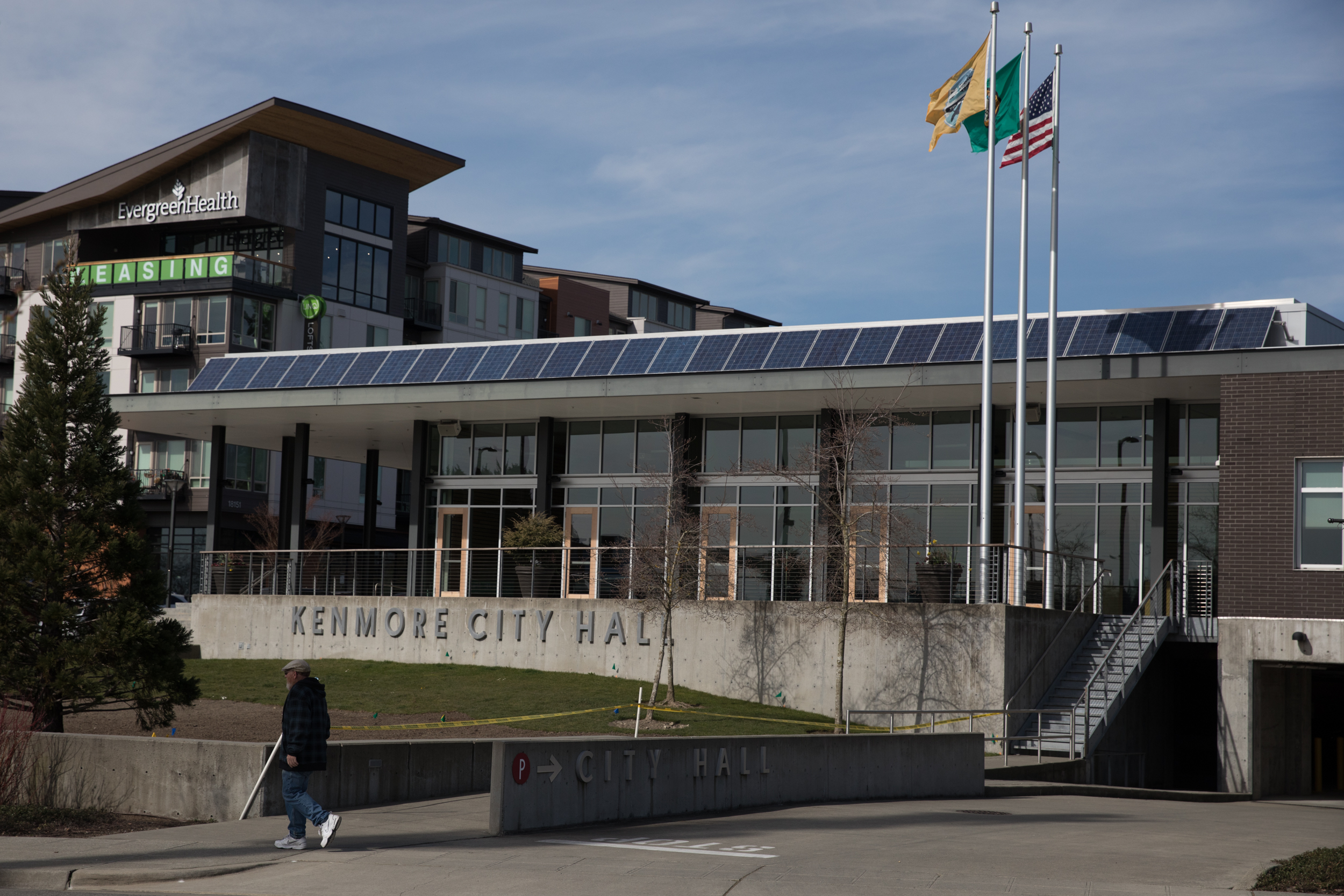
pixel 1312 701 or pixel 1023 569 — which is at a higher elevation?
pixel 1023 569

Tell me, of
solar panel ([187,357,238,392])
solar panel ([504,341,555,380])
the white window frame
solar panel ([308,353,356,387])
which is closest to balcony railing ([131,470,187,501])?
solar panel ([187,357,238,392])

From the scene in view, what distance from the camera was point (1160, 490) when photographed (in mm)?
27891

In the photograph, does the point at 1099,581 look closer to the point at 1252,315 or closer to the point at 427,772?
the point at 1252,315

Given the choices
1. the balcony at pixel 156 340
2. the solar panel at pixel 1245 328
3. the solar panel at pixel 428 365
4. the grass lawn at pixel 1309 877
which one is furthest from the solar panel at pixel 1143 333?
the balcony at pixel 156 340

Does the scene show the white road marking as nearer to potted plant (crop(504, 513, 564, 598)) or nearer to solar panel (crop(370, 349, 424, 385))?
potted plant (crop(504, 513, 564, 598))

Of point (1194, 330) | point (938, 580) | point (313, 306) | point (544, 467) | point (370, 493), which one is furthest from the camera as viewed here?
point (313, 306)

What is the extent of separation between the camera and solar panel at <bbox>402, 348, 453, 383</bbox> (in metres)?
34.7

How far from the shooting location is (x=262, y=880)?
1053 cm

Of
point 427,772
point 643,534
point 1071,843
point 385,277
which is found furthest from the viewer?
point 385,277

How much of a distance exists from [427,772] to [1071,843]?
22.2 ft

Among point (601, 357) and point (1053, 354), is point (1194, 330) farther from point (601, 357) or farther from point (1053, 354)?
point (601, 357)


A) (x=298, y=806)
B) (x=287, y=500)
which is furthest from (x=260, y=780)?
→ (x=287, y=500)

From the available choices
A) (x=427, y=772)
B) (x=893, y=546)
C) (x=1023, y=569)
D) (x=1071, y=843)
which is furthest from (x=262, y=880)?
(x=1023, y=569)

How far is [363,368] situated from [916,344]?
14.4m
